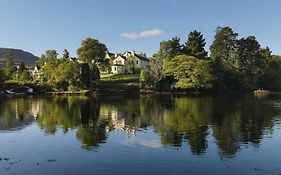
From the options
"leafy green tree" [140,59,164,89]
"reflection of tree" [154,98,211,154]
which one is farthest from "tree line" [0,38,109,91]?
"reflection of tree" [154,98,211,154]

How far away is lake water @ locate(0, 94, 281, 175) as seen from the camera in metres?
24.8

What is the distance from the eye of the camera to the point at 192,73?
12194 cm

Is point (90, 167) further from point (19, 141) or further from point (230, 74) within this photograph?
point (230, 74)

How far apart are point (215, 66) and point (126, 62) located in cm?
4244

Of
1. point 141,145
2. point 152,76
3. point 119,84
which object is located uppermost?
point 152,76

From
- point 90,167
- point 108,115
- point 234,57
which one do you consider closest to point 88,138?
point 90,167

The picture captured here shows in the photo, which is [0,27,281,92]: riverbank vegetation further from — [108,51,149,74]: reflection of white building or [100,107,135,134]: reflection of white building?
[100,107,135,134]: reflection of white building

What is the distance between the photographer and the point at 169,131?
130 feet

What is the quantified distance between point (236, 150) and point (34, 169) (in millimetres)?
16847

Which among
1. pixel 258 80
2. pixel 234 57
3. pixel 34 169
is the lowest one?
pixel 34 169

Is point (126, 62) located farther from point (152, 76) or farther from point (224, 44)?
point (224, 44)

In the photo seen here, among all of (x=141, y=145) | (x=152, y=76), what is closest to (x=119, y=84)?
(x=152, y=76)

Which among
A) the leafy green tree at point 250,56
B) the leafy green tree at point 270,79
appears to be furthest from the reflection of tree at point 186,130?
the leafy green tree at point 270,79

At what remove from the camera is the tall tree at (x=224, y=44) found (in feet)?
507
